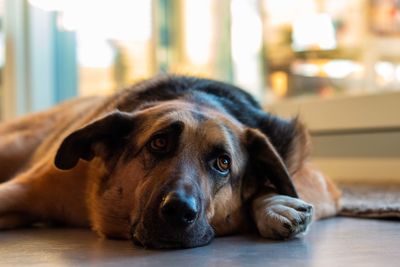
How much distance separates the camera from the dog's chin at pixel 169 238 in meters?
1.49

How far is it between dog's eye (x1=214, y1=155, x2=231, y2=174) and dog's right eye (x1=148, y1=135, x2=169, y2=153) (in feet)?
0.50

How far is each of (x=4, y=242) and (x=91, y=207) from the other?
297mm

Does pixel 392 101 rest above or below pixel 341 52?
below

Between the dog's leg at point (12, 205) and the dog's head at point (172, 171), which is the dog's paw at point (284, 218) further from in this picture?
the dog's leg at point (12, 205)

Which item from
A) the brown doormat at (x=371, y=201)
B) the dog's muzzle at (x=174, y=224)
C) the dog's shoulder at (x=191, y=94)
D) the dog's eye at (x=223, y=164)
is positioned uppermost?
the dog's shoulder at (x=191, y=94)

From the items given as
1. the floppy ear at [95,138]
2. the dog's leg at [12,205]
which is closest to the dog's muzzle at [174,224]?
the floppy ear at [95,138]

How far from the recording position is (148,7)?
5.16 metres

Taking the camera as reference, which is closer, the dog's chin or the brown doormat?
the dog's chin

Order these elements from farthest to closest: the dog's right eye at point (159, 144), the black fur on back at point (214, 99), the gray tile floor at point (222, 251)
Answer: the black fur on back at point (214, 99) → the dog's right eye at point (159, 144) → the gray tile floor at point (222, 251)

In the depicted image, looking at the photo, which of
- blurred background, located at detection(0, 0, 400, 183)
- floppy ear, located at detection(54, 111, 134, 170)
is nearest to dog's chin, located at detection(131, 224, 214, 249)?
floppy ear, located at detection(54, 111, 134, 170)

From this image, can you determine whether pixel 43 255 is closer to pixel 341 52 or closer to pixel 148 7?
pixel 341 52

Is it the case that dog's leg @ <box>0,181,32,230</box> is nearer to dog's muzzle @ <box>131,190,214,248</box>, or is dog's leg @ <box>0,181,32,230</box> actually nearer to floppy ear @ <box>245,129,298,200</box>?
dog's muzzle @ <box>131,190,214,248</box>

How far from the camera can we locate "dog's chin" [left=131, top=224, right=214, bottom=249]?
1486 mm

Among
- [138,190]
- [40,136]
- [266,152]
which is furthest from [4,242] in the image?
[40,136]
